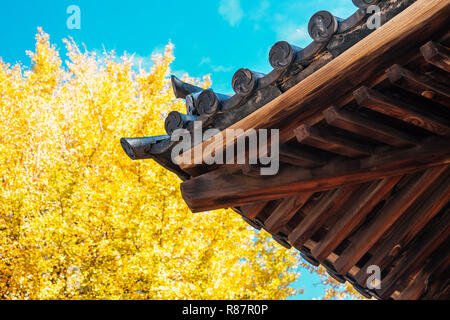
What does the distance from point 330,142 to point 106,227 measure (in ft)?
32.4

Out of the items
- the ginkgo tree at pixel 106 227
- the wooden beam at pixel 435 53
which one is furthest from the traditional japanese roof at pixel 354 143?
the ginkgo tree at pixel 106 227

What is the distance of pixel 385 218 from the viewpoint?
2.96 meters

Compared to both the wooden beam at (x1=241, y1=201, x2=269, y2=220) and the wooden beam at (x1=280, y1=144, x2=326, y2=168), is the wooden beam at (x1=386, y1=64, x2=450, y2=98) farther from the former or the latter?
the wooden beam at (x1=241, y1=201, x2=269, y2=220)

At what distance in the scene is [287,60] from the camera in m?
2.42

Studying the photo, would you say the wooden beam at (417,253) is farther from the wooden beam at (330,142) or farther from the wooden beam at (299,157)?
the wooden beam at (299,157)

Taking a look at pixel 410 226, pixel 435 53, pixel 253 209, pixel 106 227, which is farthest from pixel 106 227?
pixel 435 53

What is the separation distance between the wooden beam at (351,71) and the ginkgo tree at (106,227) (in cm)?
682

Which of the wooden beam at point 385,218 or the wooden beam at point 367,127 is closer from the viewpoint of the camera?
the wooden beam at point 367,127

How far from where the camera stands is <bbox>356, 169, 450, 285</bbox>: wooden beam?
289 centimetres

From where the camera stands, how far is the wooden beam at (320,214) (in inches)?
117

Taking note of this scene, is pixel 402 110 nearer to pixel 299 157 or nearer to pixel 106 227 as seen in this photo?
pixel 299 157

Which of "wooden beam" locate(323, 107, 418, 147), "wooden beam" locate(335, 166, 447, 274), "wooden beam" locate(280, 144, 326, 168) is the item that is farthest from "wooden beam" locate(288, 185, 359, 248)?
"wooden beam" locate(323, 107, 418, 147)
